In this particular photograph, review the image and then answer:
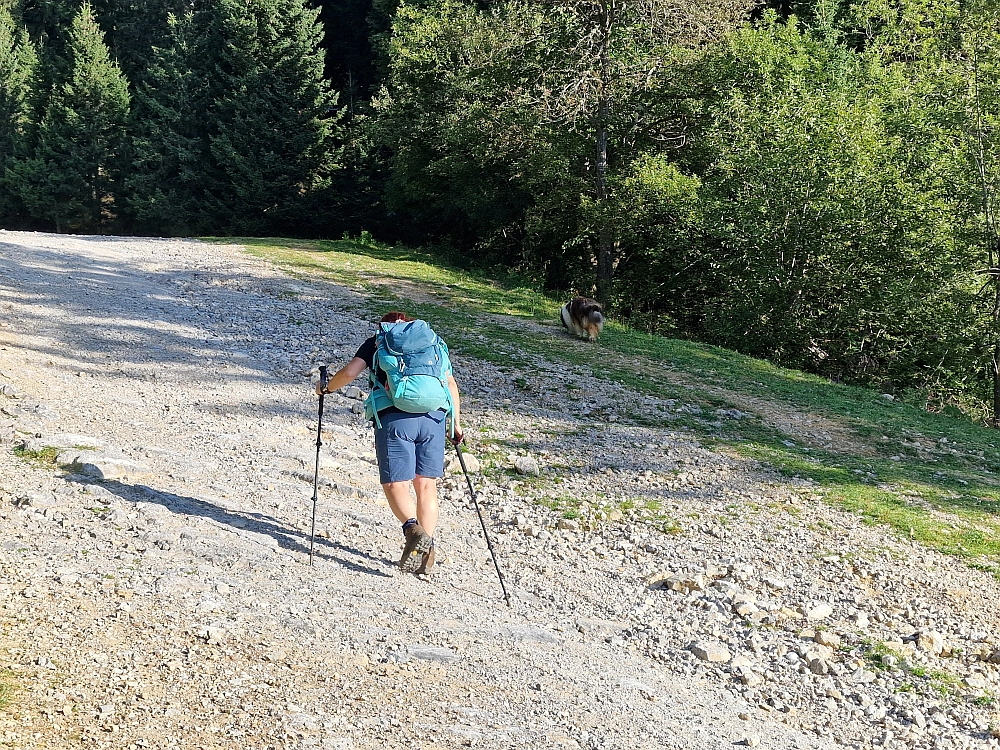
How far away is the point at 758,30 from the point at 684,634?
18.7 m

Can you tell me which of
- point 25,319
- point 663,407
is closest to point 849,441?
point 663,407

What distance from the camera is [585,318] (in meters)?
15.0

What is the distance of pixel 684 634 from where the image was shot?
609cm

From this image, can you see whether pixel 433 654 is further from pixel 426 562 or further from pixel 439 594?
pixel 426 562

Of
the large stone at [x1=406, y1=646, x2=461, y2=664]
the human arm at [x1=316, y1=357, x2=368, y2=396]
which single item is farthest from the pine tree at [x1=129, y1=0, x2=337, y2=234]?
the large stone at [x1=406, y1=646, x2=461, y2=664]

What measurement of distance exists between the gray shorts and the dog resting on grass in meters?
9.01

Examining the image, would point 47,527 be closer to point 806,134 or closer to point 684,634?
point 684,634

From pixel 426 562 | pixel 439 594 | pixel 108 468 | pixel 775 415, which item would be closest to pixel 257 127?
pixel 775 415

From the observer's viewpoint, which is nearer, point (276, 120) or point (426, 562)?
point (426, 562)

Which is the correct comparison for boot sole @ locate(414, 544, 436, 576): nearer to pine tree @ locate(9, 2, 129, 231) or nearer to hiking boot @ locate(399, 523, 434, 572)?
hiking boot @ locate(399, 523, 434, 572)

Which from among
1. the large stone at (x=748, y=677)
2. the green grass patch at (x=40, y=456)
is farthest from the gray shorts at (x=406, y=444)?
the green grass patch at (x=40, y=456)

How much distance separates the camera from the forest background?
17.3 metres

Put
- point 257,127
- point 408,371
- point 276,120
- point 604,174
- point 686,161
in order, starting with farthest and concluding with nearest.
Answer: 1. point 276,120
2. point 257,127
3. point 686,161
4. point 604,174
5. point 408,371

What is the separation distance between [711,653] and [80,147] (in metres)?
47.0
